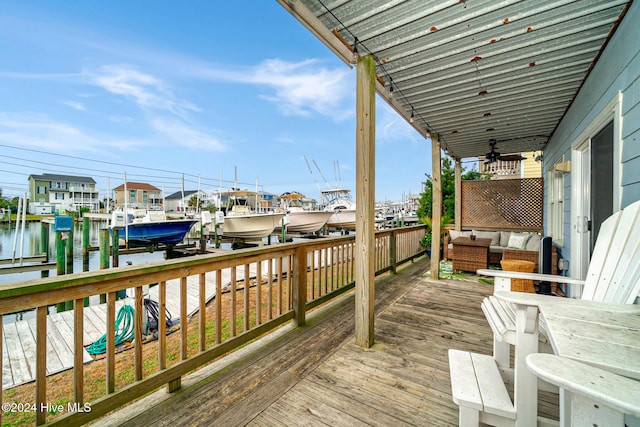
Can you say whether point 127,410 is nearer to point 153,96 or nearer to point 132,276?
point 132,276

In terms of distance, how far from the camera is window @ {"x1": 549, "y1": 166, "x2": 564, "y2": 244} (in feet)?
14.5

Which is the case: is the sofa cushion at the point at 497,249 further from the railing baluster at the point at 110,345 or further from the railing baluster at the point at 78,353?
the railing baluster at the point at 78,353

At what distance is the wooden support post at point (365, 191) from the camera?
2271mm

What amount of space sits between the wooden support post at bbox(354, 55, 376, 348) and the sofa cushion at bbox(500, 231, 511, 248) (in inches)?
214

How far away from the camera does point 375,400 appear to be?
1696mm

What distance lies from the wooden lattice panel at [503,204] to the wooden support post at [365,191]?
5676mm

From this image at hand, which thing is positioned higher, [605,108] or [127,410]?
[605,108]

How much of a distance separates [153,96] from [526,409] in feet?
115

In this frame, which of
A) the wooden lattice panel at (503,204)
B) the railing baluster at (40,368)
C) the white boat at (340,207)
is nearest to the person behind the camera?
the railing baluster at (40,368)

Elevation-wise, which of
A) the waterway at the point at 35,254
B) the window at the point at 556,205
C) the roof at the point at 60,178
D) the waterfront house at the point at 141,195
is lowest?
the waterway at the point at 35,254

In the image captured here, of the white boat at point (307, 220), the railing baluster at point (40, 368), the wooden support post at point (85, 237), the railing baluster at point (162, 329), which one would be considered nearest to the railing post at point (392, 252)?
the railing baluster at point (162, 329)

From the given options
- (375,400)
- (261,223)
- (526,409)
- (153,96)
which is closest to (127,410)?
(375,400)

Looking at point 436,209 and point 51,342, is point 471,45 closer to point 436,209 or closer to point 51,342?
point 436,209

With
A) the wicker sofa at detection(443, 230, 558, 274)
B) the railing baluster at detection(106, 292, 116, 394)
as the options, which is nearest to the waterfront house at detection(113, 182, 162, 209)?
the wicker sofa at detection(443, 230, 558, 274)
